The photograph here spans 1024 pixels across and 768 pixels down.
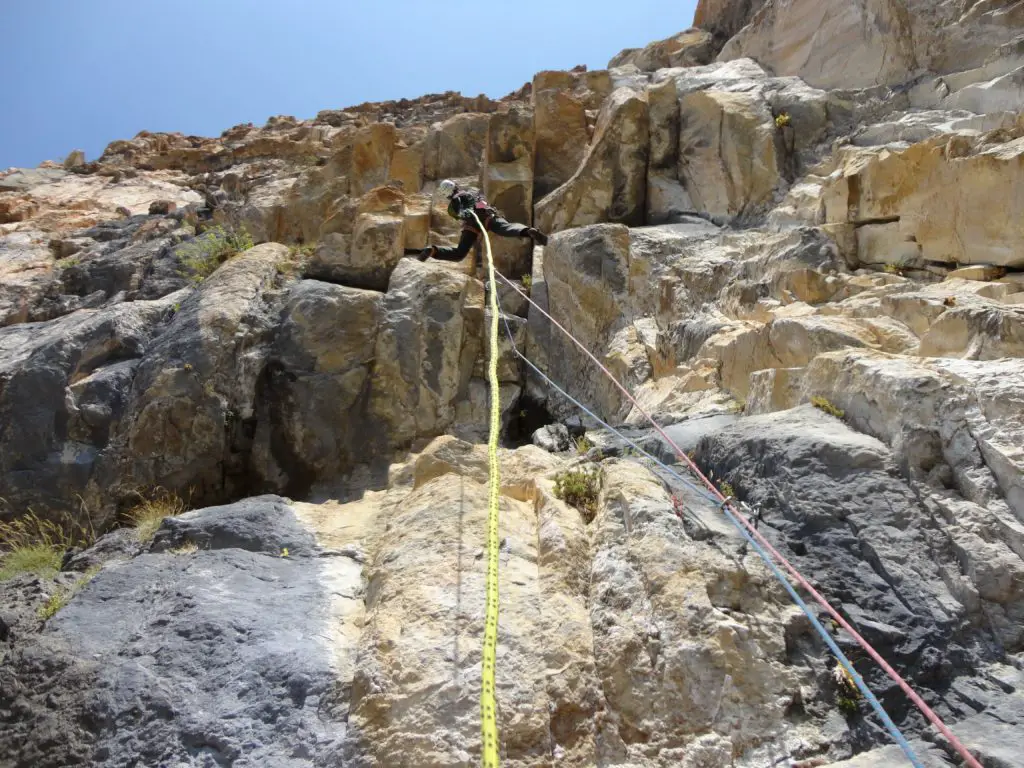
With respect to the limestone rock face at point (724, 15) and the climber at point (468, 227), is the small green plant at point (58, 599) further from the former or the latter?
the limestone rock face at point (724, 15)

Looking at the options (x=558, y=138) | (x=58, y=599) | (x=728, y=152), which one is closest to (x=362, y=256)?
(x=728, y=152)

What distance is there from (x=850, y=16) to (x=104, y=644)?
1175cm

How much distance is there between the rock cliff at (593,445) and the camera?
2951mm

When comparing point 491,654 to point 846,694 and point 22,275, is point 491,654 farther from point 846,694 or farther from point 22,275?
point 22,275

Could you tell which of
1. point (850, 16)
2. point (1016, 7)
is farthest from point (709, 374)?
point (850, 16)

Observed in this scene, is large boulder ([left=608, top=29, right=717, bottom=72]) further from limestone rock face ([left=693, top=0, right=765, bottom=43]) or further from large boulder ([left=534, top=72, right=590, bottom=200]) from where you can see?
large boulder ([left=534, top=72, right=590, bottom=200])

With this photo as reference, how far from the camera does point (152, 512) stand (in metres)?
5.59

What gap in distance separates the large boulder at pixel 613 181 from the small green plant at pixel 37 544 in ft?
26.0

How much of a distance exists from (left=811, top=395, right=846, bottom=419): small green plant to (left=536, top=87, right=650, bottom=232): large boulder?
6.99 metres

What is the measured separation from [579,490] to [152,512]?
3.64 metres

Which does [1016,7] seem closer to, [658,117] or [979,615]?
[658,117]

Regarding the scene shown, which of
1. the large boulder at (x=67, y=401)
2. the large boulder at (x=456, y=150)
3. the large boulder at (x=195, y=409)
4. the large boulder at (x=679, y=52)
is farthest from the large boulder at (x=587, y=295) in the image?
the large boulder at (x=679, y=52)

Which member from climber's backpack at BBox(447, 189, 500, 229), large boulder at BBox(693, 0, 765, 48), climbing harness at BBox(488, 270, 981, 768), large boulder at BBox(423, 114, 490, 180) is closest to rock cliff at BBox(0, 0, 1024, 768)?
climbing harness at BBox(488, 270, 981, 768)

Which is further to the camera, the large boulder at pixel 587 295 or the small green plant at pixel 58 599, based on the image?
the large boulder at pixel 587 295
